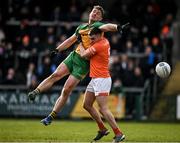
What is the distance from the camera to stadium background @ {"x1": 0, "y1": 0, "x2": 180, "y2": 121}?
2816cm

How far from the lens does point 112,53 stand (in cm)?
2920

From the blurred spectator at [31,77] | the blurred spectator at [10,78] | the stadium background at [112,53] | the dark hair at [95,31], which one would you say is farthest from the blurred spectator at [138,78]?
the dark hair at [95,31]

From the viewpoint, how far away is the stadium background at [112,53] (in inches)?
1109

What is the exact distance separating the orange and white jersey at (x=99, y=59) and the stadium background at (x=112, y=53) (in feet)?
41.2

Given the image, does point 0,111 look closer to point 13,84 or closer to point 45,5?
point 13,84

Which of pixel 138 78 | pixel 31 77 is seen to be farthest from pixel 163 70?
pixel 31 77

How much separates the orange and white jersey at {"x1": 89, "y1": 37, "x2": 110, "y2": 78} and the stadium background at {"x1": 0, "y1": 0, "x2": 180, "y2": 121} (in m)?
12.6

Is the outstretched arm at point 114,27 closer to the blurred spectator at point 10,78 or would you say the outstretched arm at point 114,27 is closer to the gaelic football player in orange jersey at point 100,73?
the gaelic football player in orange jersey at point 100,73

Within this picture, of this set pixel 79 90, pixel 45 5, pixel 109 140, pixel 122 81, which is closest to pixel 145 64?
pixel 122 81

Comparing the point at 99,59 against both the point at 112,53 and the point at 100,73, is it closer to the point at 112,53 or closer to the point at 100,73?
the point at 100,73

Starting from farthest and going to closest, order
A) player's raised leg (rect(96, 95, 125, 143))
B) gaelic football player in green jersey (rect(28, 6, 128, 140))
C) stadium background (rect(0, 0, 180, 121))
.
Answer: stadium background (rect(0, 0, 180, 121)), gaelic football player in green jersey (rect(28, 6, 128, 140)), player's raised leg (rect(96, 95, 125, 143))

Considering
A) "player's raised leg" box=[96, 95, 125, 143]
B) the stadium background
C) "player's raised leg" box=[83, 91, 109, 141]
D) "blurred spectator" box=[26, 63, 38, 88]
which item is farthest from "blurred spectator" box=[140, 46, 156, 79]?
"player's raised leg" box=[96, 95, 125, 143]

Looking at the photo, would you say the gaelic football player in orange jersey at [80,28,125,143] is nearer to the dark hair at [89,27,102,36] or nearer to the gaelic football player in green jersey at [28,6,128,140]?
the dark hair at [89,27,102,36]

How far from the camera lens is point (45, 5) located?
109ft
